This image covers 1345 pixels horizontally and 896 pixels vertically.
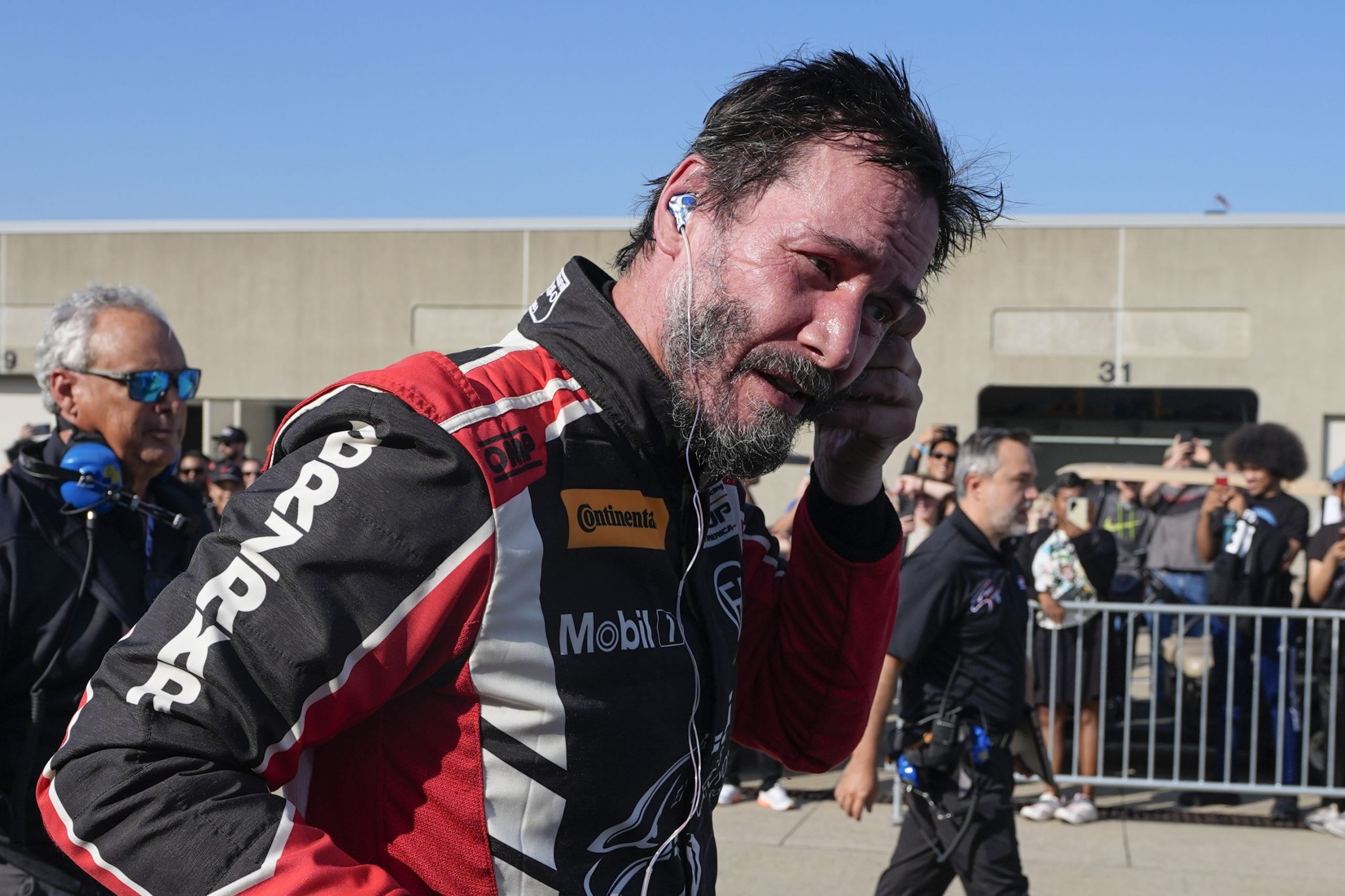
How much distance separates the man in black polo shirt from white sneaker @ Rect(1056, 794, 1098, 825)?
2.69m

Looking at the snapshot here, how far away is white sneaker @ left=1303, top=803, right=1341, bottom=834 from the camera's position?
698 cm

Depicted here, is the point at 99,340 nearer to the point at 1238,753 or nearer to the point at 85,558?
the point at 85,558

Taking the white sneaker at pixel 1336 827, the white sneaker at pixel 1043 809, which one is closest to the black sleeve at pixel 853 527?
the white sneaker at pixel 1043 809

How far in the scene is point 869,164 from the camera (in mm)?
1615

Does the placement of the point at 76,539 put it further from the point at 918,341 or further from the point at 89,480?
the point at 918,341

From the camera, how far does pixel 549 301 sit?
→ 1.76 metres

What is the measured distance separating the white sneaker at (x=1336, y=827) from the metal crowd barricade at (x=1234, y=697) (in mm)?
169

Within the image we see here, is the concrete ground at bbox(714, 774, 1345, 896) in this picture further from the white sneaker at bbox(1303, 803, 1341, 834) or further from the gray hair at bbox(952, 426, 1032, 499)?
the gray hair at bbox(952, 426, 1032, 499)

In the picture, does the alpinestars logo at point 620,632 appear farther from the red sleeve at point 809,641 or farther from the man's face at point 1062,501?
the man's face at point 1062,501

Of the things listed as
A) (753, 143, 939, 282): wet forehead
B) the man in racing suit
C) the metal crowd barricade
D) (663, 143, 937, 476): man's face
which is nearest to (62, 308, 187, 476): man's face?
the man in racing suit

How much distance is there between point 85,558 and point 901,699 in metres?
3.08

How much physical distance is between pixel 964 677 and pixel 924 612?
30 centimetres

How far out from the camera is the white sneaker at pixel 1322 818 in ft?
22.9

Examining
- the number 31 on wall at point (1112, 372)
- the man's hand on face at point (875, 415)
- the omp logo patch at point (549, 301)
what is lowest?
the man's hand on face at point (875, 415)
